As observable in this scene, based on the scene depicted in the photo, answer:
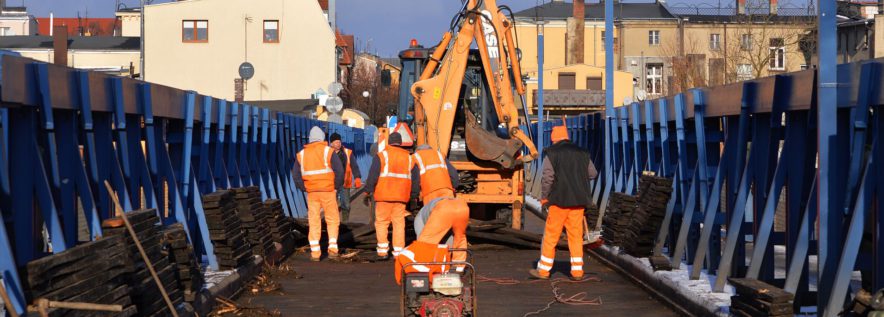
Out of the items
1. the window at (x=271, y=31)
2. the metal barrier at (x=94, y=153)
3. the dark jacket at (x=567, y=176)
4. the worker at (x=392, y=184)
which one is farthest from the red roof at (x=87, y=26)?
the dark jacket at (x=567, y=176)

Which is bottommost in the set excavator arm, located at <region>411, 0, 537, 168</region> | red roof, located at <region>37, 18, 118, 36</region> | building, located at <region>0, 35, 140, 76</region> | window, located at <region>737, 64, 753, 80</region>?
excavator arm, located at <region>411, 0, 537, 168</region>

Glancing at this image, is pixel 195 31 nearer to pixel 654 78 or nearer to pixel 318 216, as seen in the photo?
pixel 654 78

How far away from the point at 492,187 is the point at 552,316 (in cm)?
993

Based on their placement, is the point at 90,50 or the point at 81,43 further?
the point at 81,43

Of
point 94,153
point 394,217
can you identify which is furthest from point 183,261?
point 394,217

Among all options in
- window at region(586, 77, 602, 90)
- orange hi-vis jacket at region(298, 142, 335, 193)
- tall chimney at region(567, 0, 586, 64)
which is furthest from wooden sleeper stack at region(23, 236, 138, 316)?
tall chimney at region(567, 0, 586, 64)

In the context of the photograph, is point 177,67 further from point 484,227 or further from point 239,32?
point 484,227

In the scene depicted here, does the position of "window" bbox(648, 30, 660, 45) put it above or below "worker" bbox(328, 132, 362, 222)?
above

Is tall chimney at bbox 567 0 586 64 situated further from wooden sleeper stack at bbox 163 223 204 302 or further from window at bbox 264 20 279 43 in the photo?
wooden sleeper stack at bbox 163 223 204 302

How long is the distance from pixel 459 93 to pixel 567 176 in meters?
6.74

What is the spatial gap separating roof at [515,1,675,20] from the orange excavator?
2943 inches

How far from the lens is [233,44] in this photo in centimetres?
7100

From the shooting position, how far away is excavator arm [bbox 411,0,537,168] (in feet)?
73.5

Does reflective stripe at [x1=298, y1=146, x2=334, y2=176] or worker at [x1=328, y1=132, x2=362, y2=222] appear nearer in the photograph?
reflective stripe at [x1=298, y1=146, x2=334, y2=176]
